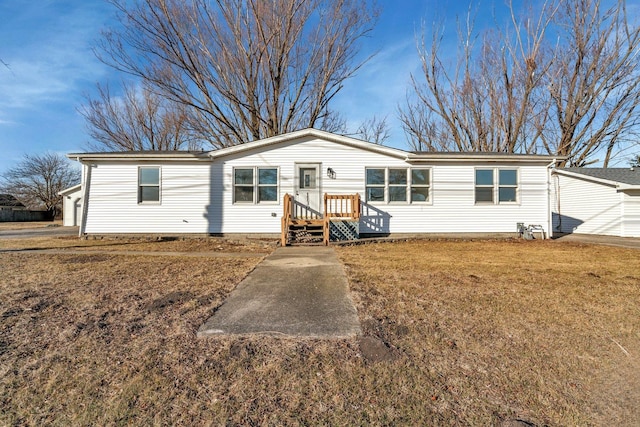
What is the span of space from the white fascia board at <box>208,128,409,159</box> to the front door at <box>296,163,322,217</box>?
0.99m

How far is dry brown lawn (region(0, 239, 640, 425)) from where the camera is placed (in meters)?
1.77

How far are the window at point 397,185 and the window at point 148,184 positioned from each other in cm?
727

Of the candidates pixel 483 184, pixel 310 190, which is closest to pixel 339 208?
pixel 310 190

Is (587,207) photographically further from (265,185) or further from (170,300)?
(170,300)

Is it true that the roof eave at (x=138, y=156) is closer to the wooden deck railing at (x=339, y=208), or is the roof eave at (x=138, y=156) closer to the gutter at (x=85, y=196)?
the gutter at (x=85, y=196)

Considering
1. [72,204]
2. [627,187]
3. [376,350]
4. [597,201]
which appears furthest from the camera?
[72,204]

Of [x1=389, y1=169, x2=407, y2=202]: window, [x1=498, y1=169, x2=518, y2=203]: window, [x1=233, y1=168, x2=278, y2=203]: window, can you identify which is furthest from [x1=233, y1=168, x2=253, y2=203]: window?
[x1=498, y1=169, x2=518, y2=203]: window

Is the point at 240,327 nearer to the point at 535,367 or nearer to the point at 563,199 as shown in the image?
the point at 535,367

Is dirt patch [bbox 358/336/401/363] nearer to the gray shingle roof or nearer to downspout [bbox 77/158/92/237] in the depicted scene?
downspout [bbox 77/158/92/237]

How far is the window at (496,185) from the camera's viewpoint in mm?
10672

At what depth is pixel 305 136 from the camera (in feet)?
33.8

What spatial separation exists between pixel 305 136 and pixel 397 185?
3630 mm

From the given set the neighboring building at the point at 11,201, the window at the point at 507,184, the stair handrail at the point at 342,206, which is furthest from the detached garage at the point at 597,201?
the neighboring building at the point at 11,201

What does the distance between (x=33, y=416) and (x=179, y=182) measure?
31.1ft
